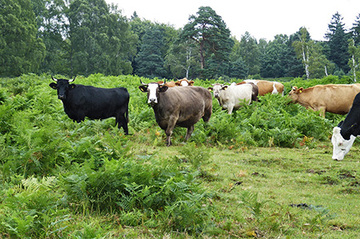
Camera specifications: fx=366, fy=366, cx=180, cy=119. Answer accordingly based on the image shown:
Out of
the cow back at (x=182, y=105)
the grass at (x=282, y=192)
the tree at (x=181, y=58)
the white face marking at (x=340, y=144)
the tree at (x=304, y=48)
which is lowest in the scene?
the grass at (x=282, y=192)

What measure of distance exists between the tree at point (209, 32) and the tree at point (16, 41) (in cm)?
2229

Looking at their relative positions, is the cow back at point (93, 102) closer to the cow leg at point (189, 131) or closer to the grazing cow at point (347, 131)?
the cow leg at point (189, 131)

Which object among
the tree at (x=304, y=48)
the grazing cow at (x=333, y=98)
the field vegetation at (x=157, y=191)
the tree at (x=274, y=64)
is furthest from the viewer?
the tree at (x=274, y=64)

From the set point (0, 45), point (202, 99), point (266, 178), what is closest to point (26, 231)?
point (266, 178)

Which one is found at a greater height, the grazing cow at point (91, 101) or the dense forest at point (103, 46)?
the dense forest at point (103, 46)

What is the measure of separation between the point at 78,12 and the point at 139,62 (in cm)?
1937

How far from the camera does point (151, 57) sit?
70.6m

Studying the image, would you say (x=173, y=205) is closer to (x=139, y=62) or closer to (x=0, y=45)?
(x=0, y=45)

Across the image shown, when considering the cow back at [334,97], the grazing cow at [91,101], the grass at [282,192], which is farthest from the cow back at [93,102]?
the cow back at [334,97]

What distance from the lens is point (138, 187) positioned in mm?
4184

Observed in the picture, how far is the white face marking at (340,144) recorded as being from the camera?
→ 799 centimetres

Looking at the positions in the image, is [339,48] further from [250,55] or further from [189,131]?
[189,131]

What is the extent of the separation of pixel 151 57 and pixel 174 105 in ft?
204

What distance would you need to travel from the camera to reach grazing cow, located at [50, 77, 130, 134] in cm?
1034
